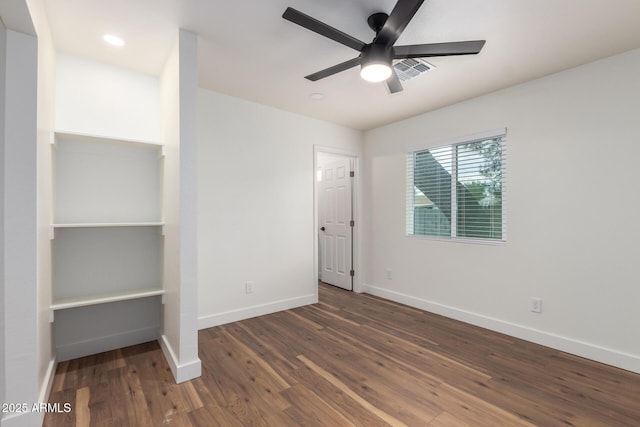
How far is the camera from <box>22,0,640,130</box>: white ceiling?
187 centimetres

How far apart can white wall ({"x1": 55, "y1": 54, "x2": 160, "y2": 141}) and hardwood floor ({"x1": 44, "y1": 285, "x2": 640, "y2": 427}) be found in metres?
1.93

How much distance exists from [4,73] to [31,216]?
783 millimetres

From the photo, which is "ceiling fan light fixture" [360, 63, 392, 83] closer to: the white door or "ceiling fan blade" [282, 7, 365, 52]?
"ceiling fan blade" [282, 7, 365, 52]

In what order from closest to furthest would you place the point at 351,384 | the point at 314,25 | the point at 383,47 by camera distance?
the point at 314,25 → the point at 383,47 → the point at 351,384

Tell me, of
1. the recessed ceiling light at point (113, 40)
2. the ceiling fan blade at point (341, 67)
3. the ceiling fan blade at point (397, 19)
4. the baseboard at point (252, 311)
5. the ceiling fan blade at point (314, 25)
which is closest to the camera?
the ceiling fan blade at point (397, 19)

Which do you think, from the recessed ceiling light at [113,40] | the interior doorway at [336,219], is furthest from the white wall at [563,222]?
the recessed ceiling light at [113,40]

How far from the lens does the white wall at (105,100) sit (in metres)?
2.41

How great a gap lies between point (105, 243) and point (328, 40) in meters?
2.50

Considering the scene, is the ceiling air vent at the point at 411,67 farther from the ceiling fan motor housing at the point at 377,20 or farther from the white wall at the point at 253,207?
the white wall at the point at 253,207

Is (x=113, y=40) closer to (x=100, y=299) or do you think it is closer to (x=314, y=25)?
(x=314, y=25)

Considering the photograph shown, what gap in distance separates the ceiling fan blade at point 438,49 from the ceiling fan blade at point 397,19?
120mm

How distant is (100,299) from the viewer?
2.32m

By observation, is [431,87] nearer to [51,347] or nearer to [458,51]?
[458,51]

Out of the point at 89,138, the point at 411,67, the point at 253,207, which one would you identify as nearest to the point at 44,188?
the point at 89,138
